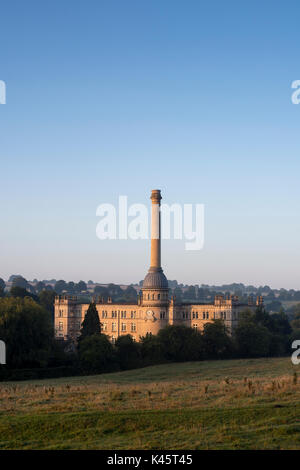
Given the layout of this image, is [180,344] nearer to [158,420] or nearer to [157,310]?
[157,310]

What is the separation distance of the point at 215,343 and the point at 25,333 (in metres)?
30.5

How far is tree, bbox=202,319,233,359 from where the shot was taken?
3605 inches

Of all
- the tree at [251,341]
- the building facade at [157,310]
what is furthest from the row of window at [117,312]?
the tree at [251,341]

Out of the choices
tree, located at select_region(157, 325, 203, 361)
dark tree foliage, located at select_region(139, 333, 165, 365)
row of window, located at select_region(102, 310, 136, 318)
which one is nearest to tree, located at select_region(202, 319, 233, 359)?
tree, located at select_region(157, 325, 203, 361)

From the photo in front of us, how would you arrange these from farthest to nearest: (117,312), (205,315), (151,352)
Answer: (117,312), (205,315), (151,352)

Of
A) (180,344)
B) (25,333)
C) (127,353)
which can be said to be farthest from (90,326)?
(25,333)

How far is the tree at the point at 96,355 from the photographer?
75250mm

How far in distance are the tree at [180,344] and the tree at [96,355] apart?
9700mm

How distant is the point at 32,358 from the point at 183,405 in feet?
143

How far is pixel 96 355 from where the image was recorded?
7581cm

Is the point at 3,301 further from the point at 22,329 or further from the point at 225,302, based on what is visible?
the point at 225,302

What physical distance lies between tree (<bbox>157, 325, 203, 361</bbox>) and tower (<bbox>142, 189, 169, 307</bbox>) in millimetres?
19614

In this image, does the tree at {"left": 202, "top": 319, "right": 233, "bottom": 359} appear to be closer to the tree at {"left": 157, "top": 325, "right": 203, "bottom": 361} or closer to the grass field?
the tree at {"left": 157, "top": 325, "right": 203, "bottom": 361}
